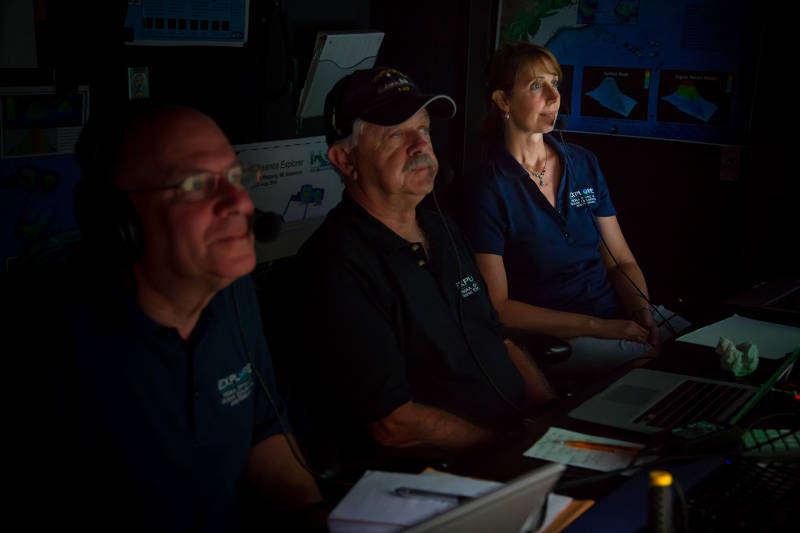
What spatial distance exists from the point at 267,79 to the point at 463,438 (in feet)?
5.06

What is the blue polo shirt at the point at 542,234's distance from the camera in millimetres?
2523

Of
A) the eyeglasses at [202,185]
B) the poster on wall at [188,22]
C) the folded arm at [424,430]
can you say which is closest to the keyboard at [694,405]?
the folded arm at [424,430]

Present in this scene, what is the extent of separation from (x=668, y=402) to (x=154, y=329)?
39.6 inches

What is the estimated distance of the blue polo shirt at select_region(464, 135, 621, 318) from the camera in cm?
252

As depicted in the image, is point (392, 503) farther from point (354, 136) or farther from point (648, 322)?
point (648, 322)

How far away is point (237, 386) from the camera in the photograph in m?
1.30

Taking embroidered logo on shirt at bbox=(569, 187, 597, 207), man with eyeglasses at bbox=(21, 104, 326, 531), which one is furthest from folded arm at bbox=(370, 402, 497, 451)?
embroidered logo on shirt at bbox=(569, 187, 597, 207)

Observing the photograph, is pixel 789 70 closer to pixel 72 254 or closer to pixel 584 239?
pixel 584 239

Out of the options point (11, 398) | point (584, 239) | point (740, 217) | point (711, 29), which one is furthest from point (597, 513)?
point (711, 29)

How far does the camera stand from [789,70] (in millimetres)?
2912

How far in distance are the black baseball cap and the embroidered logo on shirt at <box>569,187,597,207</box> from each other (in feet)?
3.05

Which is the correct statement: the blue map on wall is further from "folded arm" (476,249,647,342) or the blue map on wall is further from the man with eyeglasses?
the man with eyeglasses

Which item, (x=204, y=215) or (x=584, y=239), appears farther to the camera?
(x=584, y=239)

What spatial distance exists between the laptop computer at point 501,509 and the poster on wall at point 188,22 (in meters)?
1.83
